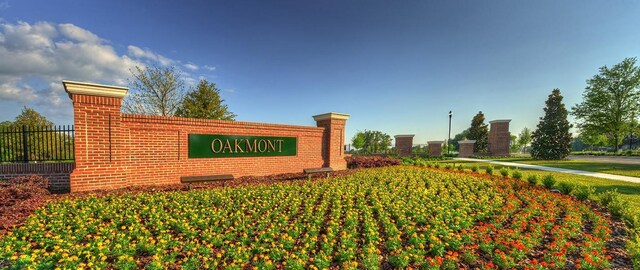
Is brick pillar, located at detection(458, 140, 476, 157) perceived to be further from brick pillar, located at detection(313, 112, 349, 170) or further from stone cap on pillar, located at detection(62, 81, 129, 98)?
stone cap on pillar, located at detection(62, 81, 129, 98)

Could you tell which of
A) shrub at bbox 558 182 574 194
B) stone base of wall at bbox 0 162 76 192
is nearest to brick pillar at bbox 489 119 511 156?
shrub at bbox 558 182 574 194

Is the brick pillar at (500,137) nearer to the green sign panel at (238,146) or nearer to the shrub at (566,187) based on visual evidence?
the shrub at (566,187)

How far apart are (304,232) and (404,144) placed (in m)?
23.9

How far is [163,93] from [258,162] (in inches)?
503

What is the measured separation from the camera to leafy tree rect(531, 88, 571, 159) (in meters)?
22.6

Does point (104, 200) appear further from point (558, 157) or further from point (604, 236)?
point (558, 157)

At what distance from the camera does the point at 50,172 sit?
280 inches

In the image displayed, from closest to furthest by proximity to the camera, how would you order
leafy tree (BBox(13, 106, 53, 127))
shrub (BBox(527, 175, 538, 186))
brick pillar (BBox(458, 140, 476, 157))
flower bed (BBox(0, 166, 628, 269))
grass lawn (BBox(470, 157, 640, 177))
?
flower bed (BBox(0, 166, 628, 269)) → shrub (BBox(527, 175, 538, 186)) → grass lawn (BBox(470, 157, 640, 177)) → leafy tree (BBox(13, 106, 53, 127)) → brick pillar (BBox(458, 140, 476, 157))

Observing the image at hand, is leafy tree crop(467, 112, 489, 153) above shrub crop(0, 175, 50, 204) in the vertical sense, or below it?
above

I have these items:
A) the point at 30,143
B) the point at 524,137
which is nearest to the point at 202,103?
the point at 30,143

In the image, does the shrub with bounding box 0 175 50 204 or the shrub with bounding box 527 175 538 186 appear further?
the shrub with bounding box 527 175 538 186

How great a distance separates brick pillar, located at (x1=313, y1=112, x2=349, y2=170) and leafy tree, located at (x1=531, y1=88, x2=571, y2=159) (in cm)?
2212

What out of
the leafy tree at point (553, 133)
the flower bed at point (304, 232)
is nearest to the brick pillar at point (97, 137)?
the flower bed at point (304, 232)

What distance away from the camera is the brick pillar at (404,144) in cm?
2605
